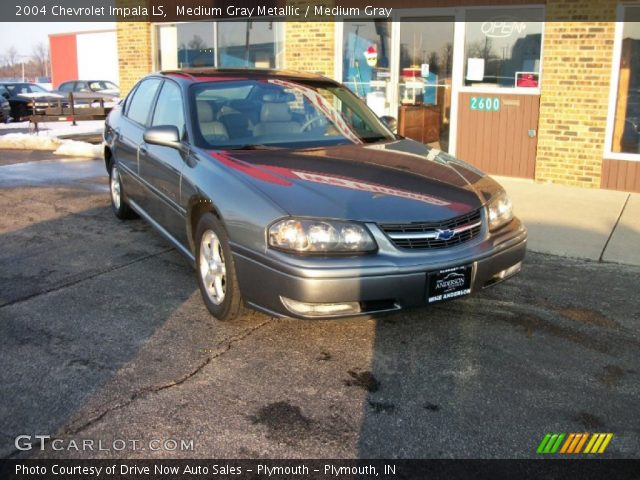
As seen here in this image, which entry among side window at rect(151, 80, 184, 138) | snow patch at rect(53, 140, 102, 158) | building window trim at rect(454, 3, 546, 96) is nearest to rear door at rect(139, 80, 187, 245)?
side window at rect(151, 80, 184, 138)

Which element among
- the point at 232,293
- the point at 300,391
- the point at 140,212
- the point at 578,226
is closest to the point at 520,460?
the point at 300,391

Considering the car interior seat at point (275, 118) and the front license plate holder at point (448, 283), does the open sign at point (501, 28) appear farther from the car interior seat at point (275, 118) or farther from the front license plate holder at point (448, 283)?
the front license plate holder at point (448, 283)

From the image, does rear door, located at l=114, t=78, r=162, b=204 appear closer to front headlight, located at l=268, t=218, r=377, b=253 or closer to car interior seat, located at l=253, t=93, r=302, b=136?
car interior seat, located at l=253, t=93, r=302, b=136

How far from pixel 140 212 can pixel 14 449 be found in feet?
11.1

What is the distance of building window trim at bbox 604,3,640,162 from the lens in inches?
332

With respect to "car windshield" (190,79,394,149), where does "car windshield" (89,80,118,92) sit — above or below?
above

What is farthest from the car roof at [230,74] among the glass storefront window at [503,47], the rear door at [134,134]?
the glass storefront window at [503,47]

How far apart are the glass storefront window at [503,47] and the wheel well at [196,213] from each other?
21.2 ft

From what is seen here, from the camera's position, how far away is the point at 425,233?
371 centimetres

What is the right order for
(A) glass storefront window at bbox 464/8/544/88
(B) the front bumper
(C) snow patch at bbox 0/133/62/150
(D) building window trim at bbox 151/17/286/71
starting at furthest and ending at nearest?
(C) snow patch at bbox 0/133/62/150
(D) building window trim at bbox 151/17/286/71
(A) glass storefront window at bbox 464/8/544/88
(B) the front bumper

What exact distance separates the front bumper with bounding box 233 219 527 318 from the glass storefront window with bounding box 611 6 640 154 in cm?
598

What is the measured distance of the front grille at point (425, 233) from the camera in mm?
3643

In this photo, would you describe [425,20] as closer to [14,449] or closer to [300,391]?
[300,391]

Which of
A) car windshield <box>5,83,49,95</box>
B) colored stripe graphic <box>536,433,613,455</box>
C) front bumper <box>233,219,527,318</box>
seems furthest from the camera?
car windshield <box>5,83,49,95</box>
